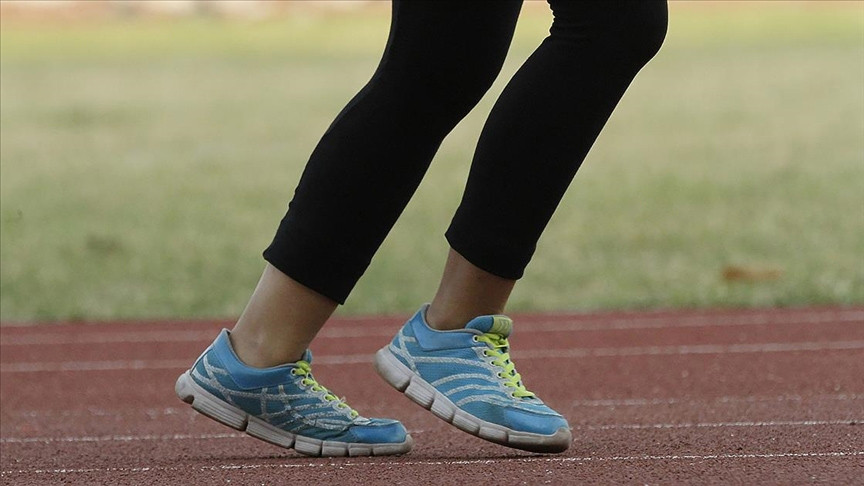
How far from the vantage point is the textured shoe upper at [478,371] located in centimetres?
173

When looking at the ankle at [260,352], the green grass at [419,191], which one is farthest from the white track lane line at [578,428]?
the green grass at [419,191]

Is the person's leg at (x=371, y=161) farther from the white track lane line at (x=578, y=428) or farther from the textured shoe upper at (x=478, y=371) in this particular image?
the white track lane line at (x=578, y=428)

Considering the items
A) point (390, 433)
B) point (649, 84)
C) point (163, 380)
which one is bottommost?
point (163, 380)

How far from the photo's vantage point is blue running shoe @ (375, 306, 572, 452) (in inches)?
68.0

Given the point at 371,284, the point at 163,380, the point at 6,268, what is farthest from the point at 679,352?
the point at 6,268

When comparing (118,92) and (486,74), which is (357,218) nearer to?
(486,74)

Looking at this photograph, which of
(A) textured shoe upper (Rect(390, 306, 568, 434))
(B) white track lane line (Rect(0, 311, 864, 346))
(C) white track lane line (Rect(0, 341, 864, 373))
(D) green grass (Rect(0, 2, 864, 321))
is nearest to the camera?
(A) textured shoe upper (Rect(390, 306, 568, 434))

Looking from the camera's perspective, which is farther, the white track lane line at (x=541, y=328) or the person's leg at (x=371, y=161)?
the white track lane line at (x=541, y=328)

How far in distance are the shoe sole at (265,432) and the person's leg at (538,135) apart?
26 cm

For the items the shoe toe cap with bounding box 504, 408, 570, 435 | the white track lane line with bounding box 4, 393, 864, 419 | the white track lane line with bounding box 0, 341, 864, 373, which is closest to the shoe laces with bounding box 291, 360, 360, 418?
the shoe toe cap with bounding box 504, 408, 570, 435

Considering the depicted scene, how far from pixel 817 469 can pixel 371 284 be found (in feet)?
15.8

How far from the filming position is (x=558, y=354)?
13.1ft

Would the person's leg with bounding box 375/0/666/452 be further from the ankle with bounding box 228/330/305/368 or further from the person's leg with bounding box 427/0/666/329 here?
the ankle with bounding box 228/330/305/368

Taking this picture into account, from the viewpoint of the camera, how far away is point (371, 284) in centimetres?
630
